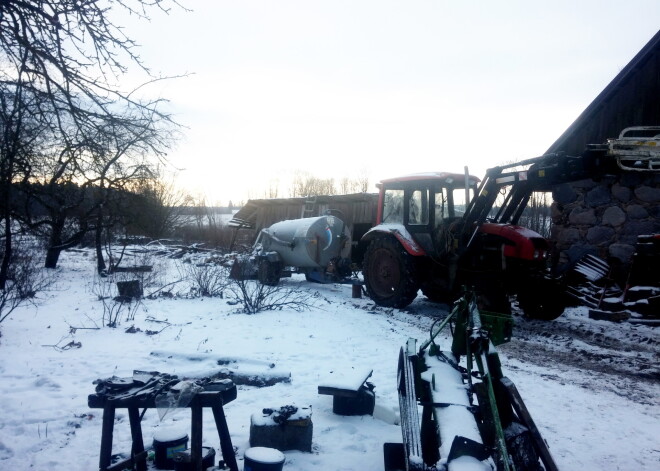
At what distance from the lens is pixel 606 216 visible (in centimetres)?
Result: 963

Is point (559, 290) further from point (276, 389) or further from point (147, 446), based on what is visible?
point (147, 446)

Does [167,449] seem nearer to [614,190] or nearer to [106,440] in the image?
[106,440]

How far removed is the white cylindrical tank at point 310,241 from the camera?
Answer: 473 inches

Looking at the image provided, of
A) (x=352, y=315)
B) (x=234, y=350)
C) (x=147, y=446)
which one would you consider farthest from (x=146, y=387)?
(x=352, y=315)

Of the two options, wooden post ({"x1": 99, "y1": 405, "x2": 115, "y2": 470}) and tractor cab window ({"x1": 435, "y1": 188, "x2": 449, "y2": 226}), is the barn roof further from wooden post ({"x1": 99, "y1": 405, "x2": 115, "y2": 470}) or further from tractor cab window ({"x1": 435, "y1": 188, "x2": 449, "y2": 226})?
wooden post ({"x1": 99, "y1": 405, "x2": 115, "y2": 470})

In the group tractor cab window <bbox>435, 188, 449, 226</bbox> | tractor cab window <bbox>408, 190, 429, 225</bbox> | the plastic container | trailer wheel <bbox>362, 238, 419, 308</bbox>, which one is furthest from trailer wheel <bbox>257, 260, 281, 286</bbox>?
the plastic container

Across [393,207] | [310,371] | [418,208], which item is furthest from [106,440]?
[393,207]

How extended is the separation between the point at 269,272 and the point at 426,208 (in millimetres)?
5065

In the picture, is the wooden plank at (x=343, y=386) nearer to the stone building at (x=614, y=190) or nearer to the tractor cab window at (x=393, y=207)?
the tractor cab window at (x=393, y=207)

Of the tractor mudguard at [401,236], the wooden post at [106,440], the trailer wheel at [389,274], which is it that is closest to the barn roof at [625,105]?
the tractor mudguard at [401,236]

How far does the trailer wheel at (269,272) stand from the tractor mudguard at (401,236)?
3.50m

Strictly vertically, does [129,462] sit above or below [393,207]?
below

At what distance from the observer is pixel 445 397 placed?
9.80ft

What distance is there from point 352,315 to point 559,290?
3367 mm
